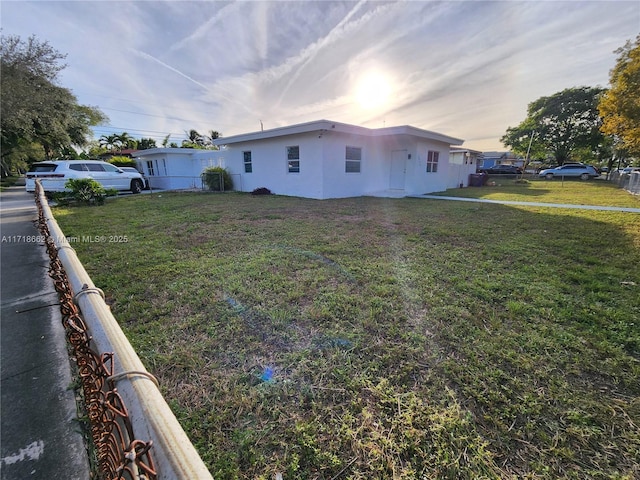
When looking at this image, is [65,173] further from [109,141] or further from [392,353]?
[109,141]

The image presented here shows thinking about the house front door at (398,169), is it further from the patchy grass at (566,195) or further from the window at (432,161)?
the patchy grass at (566,195)

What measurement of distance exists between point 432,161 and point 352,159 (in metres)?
4.83

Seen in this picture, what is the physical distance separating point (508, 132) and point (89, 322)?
4436 centimetres

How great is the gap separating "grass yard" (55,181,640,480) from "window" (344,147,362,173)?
7825 mm

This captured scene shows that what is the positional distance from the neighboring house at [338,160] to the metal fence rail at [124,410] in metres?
9.79

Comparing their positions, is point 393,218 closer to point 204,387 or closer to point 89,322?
point 204,387

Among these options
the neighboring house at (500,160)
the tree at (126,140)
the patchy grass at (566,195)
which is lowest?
the patchy grass at (566,195)

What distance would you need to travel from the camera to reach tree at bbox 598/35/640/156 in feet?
33.0

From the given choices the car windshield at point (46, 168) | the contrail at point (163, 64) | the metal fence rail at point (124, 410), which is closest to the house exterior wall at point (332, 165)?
the contrail at point (163, 64)

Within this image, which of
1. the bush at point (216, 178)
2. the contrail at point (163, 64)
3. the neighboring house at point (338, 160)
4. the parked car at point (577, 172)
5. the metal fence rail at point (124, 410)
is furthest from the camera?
the parked car at point (577, 172)

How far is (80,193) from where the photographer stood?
31.4 feet

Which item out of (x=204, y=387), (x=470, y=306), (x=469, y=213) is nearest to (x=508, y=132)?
(x=469, y=213)

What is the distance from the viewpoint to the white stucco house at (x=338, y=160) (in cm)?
1093

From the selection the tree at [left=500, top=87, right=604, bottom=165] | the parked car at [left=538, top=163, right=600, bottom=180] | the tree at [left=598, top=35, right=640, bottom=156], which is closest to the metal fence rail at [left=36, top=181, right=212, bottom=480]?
the tree at [left=598, top=35, right=640, bottom=156]
